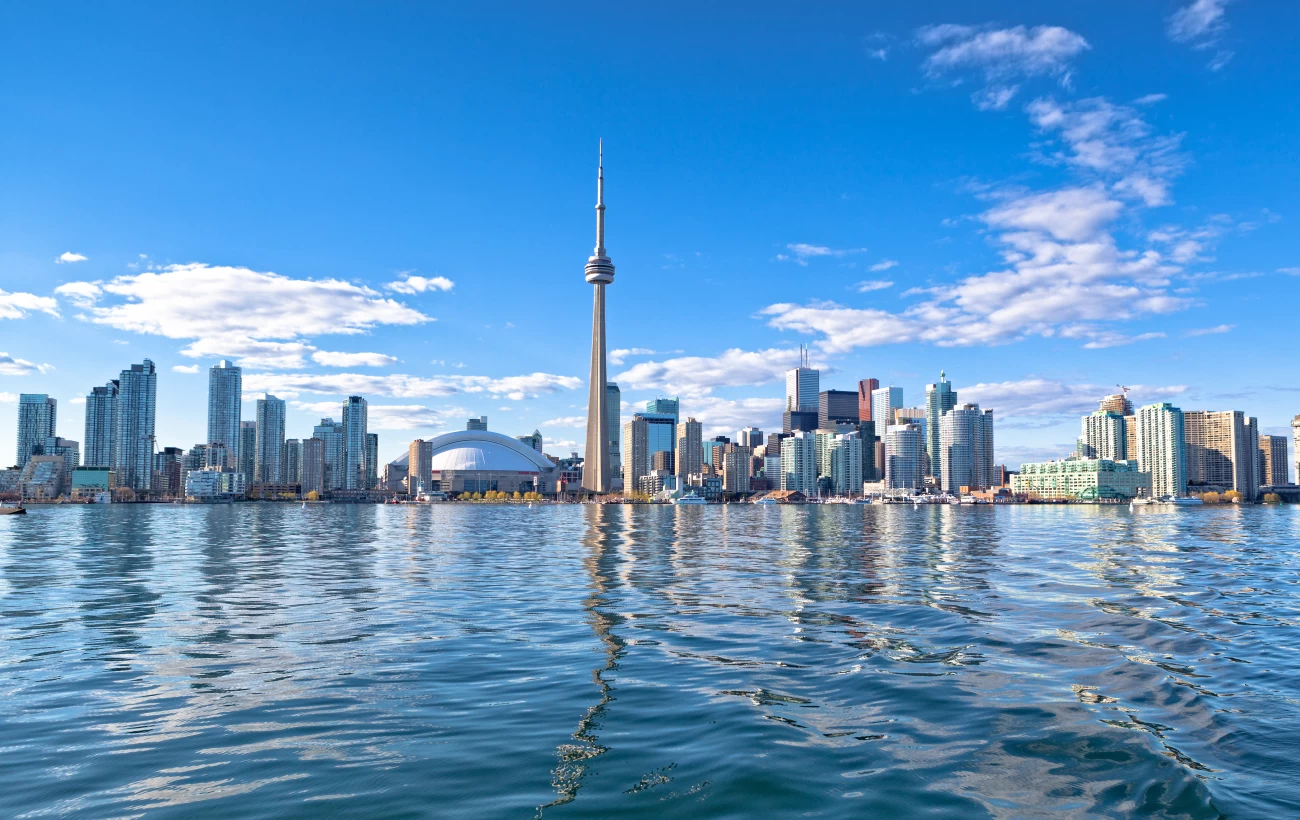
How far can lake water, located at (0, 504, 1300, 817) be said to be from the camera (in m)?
10.4

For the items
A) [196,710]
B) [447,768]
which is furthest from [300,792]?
[196,710]

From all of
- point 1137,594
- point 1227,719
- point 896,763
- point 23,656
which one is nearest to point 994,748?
point 896,763

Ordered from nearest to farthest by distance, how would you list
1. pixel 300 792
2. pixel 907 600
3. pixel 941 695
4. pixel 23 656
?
pixel 300 792
pixel 941 695
pixel 23 656
pixel 907 600

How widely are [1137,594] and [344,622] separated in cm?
2813

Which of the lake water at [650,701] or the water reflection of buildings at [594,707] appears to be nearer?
the lake water at [650,701]

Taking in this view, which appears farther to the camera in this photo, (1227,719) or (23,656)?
(23,656)

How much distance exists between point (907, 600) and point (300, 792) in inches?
920

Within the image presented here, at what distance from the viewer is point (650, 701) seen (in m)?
14.8

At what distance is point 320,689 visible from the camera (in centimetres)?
1575

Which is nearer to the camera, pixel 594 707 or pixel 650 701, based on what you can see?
pixel 594 707

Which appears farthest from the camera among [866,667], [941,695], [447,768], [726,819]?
[866,667]

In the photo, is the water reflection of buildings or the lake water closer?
the lake water

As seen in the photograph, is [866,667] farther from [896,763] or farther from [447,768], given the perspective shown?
[447,768]

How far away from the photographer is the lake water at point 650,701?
10359mm
